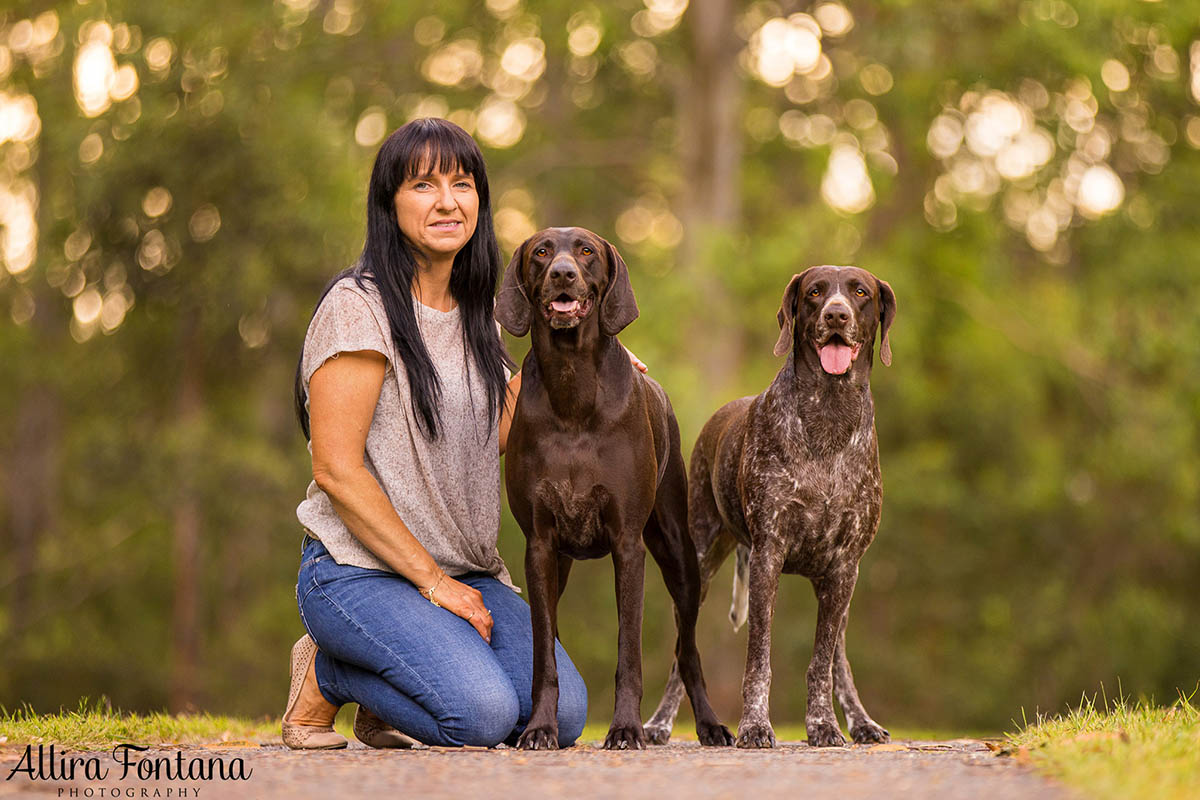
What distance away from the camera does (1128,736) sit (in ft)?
15.2

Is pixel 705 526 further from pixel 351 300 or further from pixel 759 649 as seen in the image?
pixel 351 300

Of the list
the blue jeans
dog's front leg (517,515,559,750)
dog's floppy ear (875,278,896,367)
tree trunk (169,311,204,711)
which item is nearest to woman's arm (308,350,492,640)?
the blue jeans

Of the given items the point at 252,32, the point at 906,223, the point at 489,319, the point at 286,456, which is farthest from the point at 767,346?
the point at 489,319

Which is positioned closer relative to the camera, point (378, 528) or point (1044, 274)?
point (378, 528)

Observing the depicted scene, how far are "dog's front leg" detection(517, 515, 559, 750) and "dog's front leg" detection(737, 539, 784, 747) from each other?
30.7 inches

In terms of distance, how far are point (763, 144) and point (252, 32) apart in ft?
24.6

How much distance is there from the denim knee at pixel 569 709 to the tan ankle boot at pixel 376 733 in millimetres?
684

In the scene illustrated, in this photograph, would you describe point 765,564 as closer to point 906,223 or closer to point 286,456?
point 286,456

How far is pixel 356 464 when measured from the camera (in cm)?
542

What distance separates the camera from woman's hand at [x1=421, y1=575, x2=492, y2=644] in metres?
5.54

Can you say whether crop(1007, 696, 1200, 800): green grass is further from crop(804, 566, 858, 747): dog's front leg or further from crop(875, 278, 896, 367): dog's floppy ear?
crop(875, 278, 896, 367): dog's floppy ear

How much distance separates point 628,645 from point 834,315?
5.21 ft

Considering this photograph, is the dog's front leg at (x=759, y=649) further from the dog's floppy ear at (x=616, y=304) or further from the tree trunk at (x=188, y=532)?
the tree trunk at (x=188, y=532)

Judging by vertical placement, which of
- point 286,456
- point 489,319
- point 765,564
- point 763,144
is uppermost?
point 763,144
